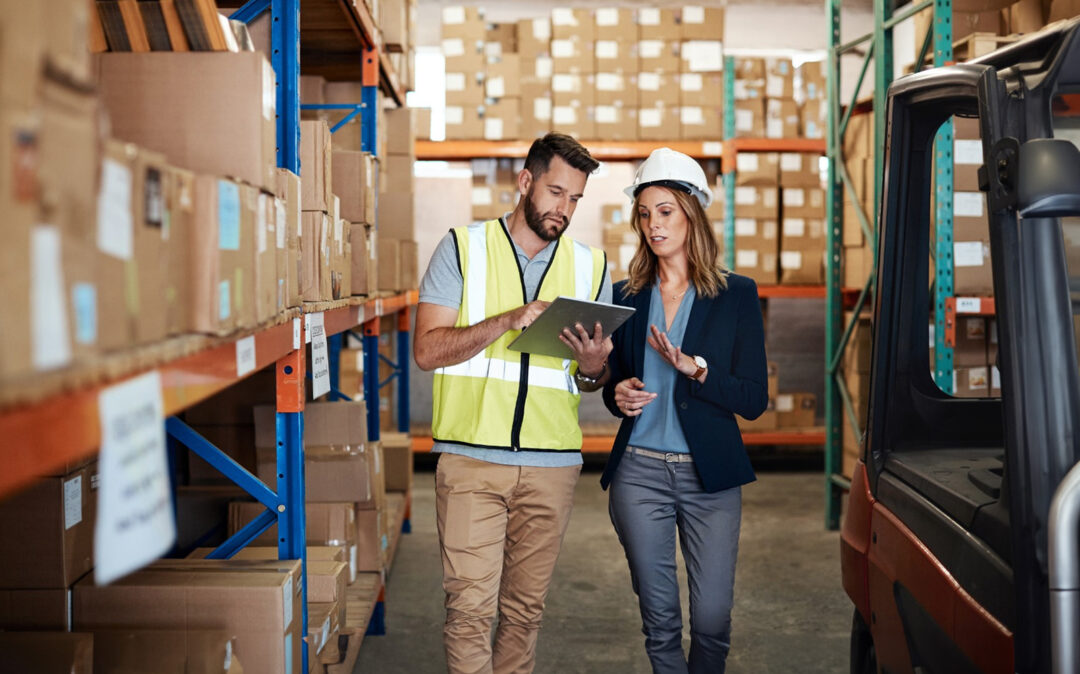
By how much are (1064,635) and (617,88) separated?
20.4ft

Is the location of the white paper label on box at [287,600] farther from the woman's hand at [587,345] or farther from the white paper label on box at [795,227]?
the white paper label on box at [795,227]

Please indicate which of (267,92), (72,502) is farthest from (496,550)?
(267,92)

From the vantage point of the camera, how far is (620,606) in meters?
4.69

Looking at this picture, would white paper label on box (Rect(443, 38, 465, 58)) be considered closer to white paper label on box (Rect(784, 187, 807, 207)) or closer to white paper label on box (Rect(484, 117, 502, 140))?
white paper label on box (Rect(484, 117, 502, 140))

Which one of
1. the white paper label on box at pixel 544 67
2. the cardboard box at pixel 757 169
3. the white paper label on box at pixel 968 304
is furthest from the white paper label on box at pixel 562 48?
the white paper label on box at pixel 968 304

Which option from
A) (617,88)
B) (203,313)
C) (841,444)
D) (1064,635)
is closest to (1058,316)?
(1064,635)

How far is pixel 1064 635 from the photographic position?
58.9 inches

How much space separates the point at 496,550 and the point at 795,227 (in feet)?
16.9

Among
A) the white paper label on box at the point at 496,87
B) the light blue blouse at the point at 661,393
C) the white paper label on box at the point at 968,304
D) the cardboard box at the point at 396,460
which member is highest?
the white paper label on box at the point at 496,87

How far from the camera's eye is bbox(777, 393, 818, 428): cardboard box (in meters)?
7.66

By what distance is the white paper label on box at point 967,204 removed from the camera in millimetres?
4844

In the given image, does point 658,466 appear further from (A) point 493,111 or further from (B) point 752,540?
(A) point 493,111

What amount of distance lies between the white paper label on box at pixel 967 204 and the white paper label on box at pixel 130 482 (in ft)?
14.9

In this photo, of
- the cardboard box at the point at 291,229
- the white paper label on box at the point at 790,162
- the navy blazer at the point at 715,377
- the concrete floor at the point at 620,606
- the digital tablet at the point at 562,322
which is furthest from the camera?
the white paper label on box at the point at 790,162
